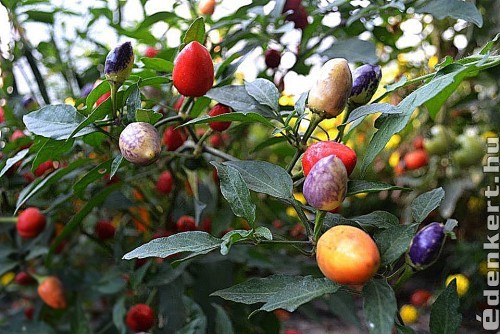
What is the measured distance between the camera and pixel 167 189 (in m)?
0.80

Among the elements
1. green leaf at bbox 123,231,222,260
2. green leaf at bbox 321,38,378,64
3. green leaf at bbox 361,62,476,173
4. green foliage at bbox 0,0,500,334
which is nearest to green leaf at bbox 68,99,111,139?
green foliage at bbox 0,0,500,334

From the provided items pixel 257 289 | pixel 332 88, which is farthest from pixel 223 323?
pixel 332 88

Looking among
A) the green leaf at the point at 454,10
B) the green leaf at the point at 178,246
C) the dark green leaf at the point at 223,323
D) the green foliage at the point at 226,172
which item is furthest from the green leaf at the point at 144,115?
the green leaf at the point at 454,10

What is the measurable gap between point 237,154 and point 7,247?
1.32 feet

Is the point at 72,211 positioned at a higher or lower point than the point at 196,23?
lower

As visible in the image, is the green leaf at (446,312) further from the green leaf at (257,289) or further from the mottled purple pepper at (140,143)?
the mottled purple pepper at (140,143)

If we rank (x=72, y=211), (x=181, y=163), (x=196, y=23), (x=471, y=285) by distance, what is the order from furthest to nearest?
(x=471, y=285) → (x=72, y=211) → (x=181, y=163) → (x=196, y=23)

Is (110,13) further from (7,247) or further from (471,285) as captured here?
(471,285)

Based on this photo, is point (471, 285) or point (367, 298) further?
point (471, 285)

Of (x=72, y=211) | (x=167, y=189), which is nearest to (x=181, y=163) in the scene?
(x=167, y=189)

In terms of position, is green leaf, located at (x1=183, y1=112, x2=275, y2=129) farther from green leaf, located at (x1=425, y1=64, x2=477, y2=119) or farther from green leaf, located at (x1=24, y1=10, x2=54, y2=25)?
green leaf, located at (x1=24, y1=10, x2=54, y2=25)

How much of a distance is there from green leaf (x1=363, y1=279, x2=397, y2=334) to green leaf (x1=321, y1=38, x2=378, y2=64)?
0.36m

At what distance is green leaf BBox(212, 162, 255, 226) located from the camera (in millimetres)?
403

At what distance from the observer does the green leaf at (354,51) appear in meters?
0.65
